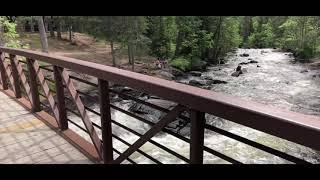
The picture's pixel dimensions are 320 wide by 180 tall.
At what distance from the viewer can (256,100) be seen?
18.2m

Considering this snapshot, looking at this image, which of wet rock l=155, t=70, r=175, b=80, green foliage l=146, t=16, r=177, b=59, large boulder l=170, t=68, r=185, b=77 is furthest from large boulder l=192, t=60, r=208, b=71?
wet rock l=155, t=70, r=175, b=80

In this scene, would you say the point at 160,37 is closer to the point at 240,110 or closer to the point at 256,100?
the point at 256,100

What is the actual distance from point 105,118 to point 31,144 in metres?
1.65

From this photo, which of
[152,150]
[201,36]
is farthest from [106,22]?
[152,150]

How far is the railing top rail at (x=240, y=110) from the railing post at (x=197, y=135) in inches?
3.0

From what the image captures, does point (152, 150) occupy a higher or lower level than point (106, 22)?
lower

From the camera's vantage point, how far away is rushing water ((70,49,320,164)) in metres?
10.2

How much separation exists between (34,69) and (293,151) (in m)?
8.79

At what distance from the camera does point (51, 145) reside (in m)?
4.31

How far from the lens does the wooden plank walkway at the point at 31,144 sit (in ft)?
12.9

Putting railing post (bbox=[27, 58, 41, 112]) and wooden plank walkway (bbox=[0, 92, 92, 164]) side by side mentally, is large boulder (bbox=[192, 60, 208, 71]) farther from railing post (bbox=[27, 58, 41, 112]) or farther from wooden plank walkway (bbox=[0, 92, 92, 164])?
wooden plank walkway (bbox=[0, 92, 92, 164])

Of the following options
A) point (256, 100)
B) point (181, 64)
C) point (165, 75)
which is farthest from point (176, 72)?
point (256, 100)

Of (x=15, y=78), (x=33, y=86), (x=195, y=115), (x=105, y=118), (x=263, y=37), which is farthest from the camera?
(x=263, y=37)
